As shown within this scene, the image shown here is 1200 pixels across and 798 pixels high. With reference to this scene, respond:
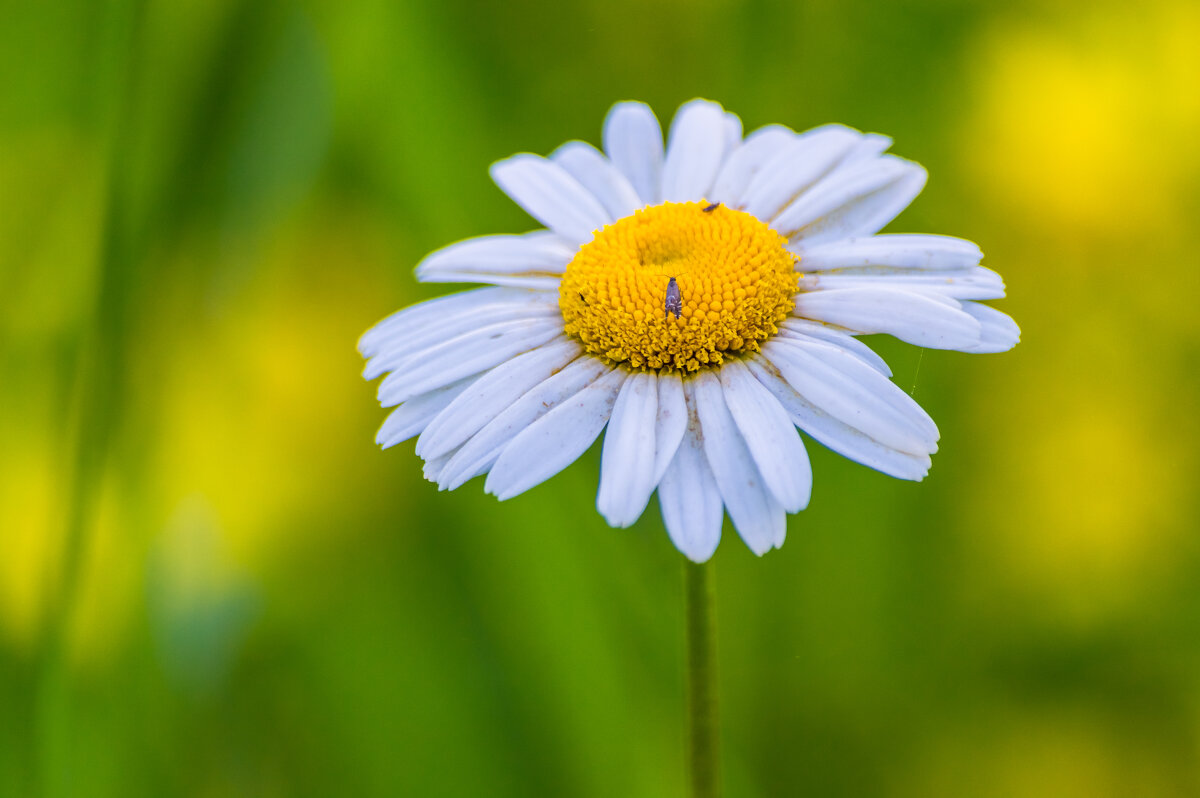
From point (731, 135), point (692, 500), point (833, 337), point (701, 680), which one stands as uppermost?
point (731, 135)

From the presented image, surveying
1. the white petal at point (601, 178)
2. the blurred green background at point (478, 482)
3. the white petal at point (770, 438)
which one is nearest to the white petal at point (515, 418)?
the white petal at point (770, 438)

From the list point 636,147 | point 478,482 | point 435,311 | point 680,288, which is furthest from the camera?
point 478,482

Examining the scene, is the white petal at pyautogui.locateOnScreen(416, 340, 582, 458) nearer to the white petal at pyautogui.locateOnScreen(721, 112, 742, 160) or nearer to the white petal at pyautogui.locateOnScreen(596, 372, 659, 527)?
the white petal at pyautogui.locateOnScreen(596, 372, 659, 527)

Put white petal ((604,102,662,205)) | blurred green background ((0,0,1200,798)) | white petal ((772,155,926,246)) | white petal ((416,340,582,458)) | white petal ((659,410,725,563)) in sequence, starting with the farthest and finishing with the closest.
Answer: blurred green background ((0,0,1200,798)) < white petal ((604,102,662,205)) < white petal ((772,155,926,246)) < white petal ((416,340,582,458)) < white petal ((659,410,725,563))

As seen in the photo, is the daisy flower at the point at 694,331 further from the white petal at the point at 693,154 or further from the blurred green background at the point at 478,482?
the blurred green background at the point at 478,482

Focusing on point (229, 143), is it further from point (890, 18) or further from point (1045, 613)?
point (1045, 613)

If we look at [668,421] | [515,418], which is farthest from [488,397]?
[668,421]

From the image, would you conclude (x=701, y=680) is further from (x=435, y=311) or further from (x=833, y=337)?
(x=435, y=311)

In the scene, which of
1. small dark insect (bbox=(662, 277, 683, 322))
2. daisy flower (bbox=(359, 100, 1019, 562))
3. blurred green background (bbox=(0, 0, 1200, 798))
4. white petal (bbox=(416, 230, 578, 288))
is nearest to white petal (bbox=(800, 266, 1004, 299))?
daisy flower (bbox=(359, 100, 1019, 562))

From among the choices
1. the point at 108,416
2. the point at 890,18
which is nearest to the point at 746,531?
the point at 108,416
